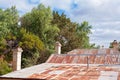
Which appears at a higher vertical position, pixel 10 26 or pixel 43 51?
pixel 10 26

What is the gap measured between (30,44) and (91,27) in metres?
19.6

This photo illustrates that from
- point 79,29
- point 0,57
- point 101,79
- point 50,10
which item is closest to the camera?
point 101,79

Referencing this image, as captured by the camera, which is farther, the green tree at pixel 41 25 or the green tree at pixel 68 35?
the green tree at pixel 68 35

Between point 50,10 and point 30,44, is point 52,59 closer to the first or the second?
point 30,44

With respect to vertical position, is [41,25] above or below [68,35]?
above

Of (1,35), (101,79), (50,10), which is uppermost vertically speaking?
(50,10)

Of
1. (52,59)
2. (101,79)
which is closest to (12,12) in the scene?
(52,59)

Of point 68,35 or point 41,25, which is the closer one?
point 41,25

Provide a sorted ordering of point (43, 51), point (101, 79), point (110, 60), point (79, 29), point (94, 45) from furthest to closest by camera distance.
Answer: point (94, 45) < point (79, 29) < point (43, 51) < point (110, 60) < point (101, 79)

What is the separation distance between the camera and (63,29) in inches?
1430

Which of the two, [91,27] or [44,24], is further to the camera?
[91,27]

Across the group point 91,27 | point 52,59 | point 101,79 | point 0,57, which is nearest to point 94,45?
point 91,27

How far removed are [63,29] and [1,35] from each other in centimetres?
970

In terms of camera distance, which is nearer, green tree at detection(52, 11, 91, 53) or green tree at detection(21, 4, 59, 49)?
green tree at detection(21, 4, 59, 49)
